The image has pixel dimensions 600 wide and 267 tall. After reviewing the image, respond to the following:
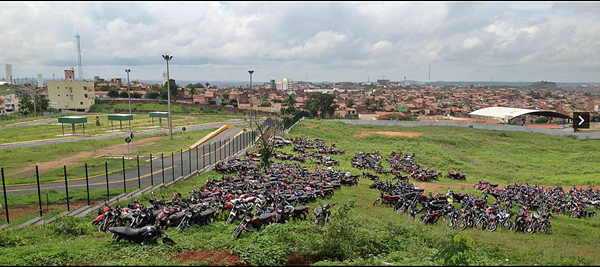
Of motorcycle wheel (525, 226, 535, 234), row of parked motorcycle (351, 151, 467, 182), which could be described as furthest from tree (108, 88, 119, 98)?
motorcycle wheel (525, 226, 535, 234)

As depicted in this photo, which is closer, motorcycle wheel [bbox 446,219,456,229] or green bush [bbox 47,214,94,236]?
green bush [bbox 47,214,94,236]

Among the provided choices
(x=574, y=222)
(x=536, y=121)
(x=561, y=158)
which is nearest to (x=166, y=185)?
(x=574, y=222)

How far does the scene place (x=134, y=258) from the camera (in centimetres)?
768

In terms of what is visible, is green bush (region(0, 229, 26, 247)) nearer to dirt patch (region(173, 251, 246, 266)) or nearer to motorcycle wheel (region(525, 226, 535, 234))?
dirt patch (region(173, 251, 246, 266))

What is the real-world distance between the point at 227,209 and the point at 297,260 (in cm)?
430

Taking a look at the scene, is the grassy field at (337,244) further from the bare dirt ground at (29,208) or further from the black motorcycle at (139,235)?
the bare dirt ground at (29,208)

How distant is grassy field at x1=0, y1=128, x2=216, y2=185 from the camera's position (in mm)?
19766

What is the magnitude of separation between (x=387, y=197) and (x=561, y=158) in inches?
1140

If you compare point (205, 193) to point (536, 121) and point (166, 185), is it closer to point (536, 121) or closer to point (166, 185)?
point (166, 185)

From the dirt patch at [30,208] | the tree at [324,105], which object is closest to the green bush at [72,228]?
the dirt patch at [30,208]

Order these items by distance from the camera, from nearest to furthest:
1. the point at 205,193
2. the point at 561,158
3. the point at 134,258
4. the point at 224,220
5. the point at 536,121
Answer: the point at 134,258, the point at 224,220, the point at 205,193, the point at 561,158, the point at 536,121

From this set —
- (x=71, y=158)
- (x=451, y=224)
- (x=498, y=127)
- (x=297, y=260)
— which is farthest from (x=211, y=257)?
(x=498, y=127)

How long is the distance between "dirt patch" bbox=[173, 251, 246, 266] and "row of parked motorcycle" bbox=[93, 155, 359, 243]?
2.56 ft

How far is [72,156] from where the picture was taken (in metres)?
27.1
